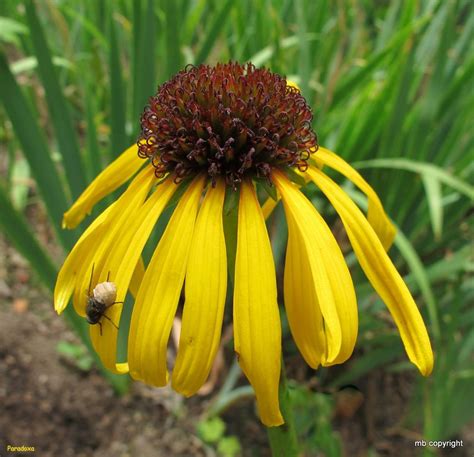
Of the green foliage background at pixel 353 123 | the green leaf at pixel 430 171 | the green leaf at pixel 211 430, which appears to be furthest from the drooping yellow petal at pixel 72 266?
the green leaf at pixel 430 171

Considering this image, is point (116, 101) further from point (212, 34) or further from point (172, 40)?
point (212, 34)

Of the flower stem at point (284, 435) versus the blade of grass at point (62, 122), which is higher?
the blade of grass at point (62, 122)

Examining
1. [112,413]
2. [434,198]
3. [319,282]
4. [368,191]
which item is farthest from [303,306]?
[112,413]

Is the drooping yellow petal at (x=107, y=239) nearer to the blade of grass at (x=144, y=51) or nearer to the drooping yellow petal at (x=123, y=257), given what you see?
the drooping yellow petal at (x=123, y=257)

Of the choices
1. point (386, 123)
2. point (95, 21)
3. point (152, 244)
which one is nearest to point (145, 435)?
point (152, 244)

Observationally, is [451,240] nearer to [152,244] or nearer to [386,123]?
[386,123]

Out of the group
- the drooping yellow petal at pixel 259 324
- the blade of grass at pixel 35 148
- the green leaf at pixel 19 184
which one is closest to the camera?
the drooping yellow petal at pixel 259 324

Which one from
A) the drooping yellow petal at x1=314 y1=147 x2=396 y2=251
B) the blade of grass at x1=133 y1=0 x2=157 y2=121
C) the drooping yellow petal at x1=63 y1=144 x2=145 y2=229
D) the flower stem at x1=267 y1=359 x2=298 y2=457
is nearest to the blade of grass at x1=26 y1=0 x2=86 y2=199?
the blade of grass at x1=133 y1=0 x2=157 y2=121
